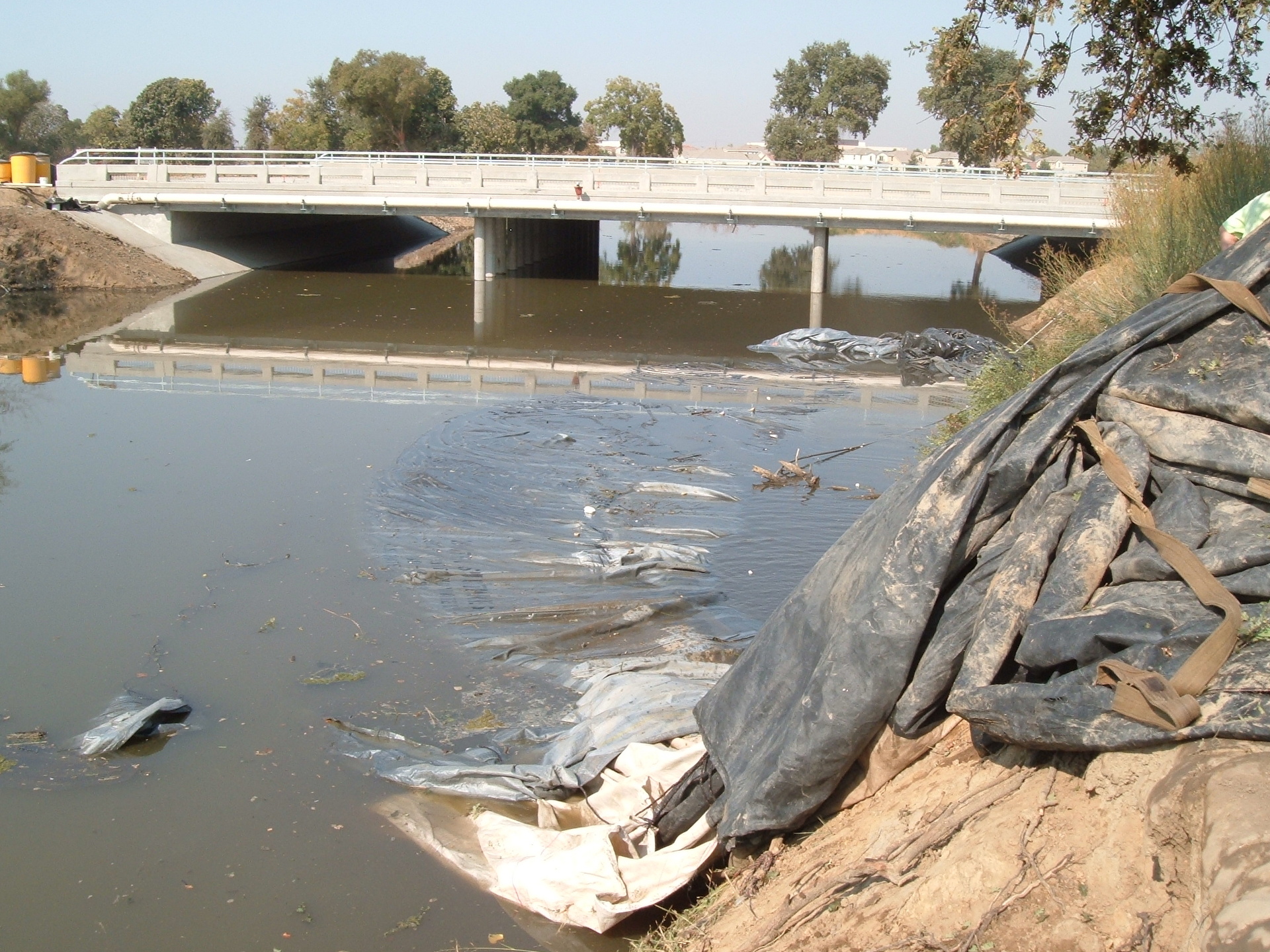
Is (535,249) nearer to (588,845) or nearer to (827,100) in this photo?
(588,845)

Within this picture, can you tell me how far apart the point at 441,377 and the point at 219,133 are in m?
60.4

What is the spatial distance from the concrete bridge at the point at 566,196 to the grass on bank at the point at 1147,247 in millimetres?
12872

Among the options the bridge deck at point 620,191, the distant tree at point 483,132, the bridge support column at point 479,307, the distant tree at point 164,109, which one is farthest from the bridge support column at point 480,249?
the distant tree at point 164,109

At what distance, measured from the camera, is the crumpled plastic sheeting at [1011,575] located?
3.40 meters

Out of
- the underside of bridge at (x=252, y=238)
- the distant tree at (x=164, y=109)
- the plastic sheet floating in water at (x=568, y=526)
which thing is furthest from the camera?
the distant tree at (x=164, y=109)

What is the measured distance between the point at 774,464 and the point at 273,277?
22236mm

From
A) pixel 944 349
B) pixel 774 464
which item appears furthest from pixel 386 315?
pixel 774 464

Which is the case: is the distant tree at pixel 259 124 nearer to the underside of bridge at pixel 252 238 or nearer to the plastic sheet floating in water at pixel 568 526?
the underside of bridge at pixel 252 238

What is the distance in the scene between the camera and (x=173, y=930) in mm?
4656

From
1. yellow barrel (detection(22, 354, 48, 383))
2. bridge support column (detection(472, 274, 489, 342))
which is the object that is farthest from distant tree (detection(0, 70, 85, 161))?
yellow barrel (detection(22, 354, 48, 383))

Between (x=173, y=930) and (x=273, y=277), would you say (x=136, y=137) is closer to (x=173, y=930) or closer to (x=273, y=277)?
(x=273, y=277)

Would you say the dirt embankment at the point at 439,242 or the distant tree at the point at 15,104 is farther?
the distant tree at the point at 15,104

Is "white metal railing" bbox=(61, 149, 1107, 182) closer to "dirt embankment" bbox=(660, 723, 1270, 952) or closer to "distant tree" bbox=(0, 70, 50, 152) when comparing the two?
"dirt embankment" bbox=(660, 723, 1270, 952)

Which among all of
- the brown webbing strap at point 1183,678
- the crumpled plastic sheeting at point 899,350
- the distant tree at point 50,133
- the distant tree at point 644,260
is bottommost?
the crumpled plastic sheeting at point 899,350
